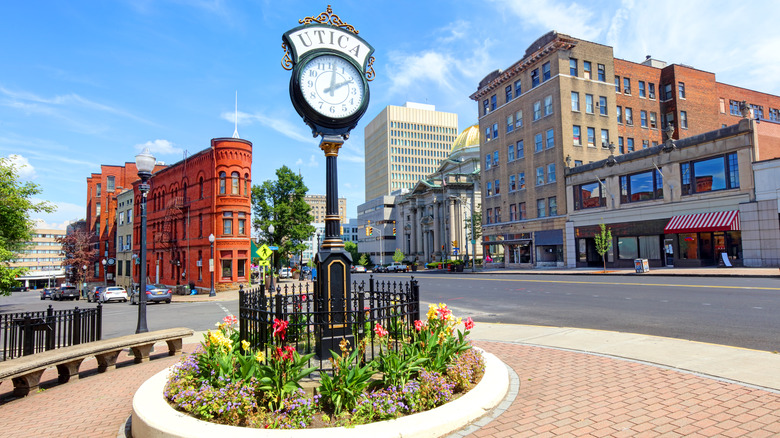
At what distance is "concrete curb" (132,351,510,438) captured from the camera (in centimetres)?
420

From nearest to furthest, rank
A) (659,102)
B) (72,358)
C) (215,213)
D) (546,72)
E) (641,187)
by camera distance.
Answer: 1. (72,358)
2. (641,187)
3. (215,213)
4. (546,72)
5. (659,102)

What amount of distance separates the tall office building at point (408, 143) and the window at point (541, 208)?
335ft

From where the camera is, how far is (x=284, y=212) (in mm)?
47062

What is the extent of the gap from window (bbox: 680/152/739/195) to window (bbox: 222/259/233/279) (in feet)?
122

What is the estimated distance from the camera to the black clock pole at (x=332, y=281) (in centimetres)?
639

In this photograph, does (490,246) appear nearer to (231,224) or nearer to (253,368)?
(231,224)

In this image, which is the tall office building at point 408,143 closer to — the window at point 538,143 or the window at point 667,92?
the window at point 538,143

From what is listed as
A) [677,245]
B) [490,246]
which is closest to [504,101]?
[490,246]

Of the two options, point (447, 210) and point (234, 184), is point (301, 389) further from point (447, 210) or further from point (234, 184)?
point (447, 210)

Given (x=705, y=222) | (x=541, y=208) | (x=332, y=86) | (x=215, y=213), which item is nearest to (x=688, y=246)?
(x=705, y=222)

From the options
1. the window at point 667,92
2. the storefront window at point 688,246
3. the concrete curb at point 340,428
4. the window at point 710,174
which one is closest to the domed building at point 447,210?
the window at point 667,92

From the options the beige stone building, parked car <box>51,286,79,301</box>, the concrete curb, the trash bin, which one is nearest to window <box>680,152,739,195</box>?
the trash bin

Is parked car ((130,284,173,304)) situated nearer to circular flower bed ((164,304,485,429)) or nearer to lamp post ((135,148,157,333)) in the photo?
lamp post ((135,148,157,333))

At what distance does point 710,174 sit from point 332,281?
34.8 m
